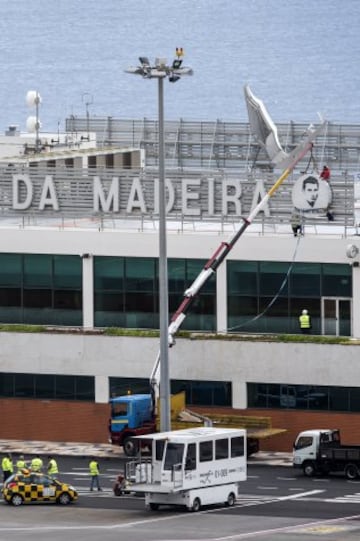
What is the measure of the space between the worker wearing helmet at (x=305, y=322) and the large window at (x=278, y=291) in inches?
13.2

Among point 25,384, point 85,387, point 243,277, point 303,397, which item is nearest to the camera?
point 303,397

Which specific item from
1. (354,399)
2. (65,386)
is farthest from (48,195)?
(354,399)

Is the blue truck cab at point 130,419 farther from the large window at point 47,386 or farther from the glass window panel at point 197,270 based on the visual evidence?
the glass window panel at point 197,270

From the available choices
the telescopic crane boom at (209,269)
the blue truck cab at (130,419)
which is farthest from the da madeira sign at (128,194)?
the blue truck cab at (130,419)

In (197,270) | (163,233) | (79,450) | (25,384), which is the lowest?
(79,450)

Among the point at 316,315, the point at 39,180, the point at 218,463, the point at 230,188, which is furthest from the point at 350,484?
the point at 39,180

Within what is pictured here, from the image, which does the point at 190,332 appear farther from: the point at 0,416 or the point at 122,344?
the point at 0,416

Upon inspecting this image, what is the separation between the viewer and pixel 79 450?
8256cm

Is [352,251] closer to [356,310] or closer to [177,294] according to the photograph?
[356,310]

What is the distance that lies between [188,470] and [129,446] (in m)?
15.5

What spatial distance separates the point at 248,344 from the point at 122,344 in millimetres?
5927

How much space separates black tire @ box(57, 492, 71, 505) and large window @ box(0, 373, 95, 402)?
62.1 feet

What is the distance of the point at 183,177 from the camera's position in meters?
88.8

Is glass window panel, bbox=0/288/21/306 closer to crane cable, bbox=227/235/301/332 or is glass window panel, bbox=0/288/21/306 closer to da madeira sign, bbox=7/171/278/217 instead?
da madeira sign, bbox=7/171/278/217
